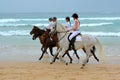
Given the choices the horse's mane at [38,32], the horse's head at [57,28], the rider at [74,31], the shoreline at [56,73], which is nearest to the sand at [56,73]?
the shoreline at [56,73]

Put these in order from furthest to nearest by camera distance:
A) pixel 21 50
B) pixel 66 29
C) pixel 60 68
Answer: pixel 21 50
pixel 66 29
pixel 60 68

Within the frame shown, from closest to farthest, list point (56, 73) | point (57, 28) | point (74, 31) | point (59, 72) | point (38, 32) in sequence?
1. point (56, 73)
2. point (59, 72)
3. point (74, 31)
4. point (57, 28)
5. point (38, 32)

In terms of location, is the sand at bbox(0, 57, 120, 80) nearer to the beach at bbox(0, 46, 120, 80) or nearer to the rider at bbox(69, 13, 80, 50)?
the beach at bbox(0, 46, 120, 80)

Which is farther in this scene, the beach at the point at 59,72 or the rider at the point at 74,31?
the rider at the point at 74,31

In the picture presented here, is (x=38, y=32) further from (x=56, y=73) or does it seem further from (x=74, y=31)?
(x=56, y=73)

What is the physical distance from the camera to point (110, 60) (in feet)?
43.4

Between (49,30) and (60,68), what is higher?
(49,30)

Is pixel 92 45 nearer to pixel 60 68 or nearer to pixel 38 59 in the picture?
pixel 60 68

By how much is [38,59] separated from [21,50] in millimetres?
3366

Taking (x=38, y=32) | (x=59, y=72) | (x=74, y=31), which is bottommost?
(x=59, y=72)

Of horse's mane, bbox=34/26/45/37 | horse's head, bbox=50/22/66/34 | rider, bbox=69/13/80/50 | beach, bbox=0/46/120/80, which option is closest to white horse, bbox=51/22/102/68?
horse's head, bbox=50/22/66/34

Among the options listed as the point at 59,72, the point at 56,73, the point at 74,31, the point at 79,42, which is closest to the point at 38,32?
the point at 74,31

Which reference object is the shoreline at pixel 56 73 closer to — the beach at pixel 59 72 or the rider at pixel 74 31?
the beach at pixel 59 72

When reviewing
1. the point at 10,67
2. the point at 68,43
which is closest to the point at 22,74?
the point at 10,67
